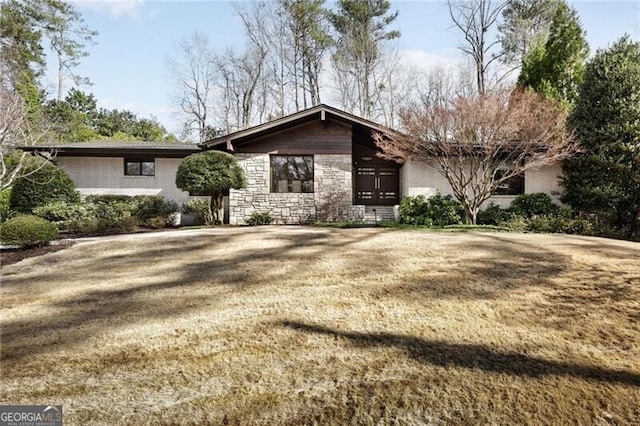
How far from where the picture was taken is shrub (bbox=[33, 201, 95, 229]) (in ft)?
40.0

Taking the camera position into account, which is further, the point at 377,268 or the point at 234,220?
Result: the point at 234,220

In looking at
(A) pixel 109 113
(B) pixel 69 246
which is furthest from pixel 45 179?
(A) pixel 109 113

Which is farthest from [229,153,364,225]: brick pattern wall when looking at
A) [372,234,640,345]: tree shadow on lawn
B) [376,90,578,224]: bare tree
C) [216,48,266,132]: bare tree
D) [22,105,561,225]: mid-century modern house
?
[216,48,266,132]: bare tree

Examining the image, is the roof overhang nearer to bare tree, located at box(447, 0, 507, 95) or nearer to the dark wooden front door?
the dark wooden front door

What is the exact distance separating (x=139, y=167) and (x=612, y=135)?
60.9 ft

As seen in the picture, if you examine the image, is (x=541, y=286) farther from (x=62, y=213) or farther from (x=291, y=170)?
(x=62, y=213)

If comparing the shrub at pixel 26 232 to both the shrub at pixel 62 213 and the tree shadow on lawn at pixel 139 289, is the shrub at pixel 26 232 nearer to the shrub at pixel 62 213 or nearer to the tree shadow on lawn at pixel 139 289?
the tree shadow on lawn at pixel 139 289

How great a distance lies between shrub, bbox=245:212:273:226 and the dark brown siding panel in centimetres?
266

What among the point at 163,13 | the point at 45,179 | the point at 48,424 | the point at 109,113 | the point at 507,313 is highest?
the point at 109,113

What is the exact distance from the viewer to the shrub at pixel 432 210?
13328 millimetres

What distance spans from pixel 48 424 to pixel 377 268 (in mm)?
3994

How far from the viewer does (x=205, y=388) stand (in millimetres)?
2449

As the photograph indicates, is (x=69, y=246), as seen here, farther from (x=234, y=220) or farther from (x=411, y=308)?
(x=411, y=308)

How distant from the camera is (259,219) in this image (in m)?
13.5
